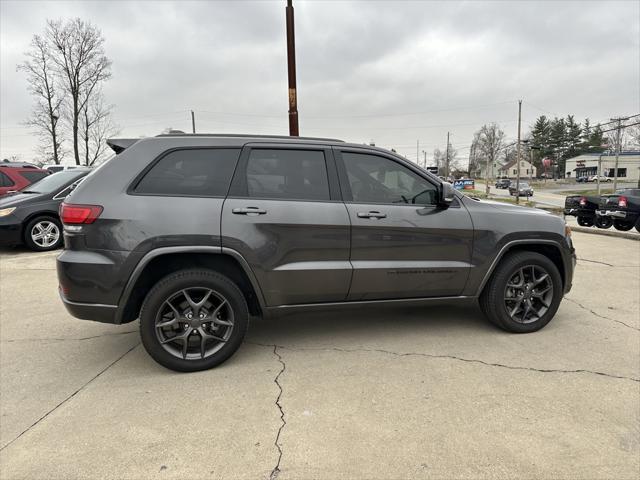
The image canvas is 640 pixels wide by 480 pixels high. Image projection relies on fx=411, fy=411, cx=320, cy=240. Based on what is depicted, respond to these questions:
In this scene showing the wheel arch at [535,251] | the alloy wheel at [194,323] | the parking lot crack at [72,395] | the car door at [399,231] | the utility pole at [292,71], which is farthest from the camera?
the utility pole at [292,71]

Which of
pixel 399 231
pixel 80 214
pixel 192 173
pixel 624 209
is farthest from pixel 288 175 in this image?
pixel 624 209

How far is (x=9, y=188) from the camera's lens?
9.80 m

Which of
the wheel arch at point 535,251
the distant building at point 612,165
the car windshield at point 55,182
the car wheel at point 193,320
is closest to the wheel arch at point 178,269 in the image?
the car wheel at point 193,320

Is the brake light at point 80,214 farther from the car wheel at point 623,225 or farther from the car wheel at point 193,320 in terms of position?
the car wheel at point 623,225

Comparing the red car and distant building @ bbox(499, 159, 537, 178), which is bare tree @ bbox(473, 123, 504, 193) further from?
the red car

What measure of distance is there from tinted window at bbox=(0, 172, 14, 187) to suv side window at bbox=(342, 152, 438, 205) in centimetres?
990

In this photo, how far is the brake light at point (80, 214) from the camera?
115 inches

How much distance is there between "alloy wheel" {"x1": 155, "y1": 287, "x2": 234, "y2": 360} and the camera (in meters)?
3.06

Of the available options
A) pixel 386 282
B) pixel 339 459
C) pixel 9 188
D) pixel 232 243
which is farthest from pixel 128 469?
pixel 9 188

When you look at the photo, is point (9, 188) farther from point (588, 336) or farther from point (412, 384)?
point (588, 336)

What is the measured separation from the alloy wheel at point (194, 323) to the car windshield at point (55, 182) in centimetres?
668

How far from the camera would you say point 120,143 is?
330cm

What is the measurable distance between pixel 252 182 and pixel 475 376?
2.24m

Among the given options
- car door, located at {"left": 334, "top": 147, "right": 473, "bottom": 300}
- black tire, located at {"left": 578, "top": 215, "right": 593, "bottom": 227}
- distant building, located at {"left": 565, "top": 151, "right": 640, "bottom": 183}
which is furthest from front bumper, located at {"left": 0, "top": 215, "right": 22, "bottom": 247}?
distant building, located at {"left": 565, "top": 151, "right": 640, "bottom": 183}
